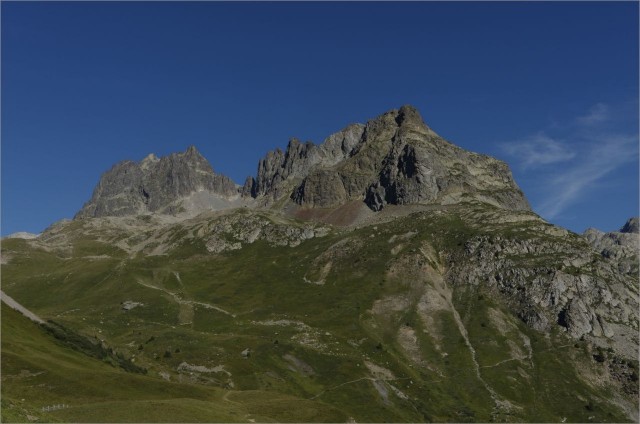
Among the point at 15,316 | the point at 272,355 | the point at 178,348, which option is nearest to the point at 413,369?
the point at 272,355

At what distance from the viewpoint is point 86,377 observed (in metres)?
88.1

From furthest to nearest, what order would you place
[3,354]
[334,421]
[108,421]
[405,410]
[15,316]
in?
[405,410] → [15,316] → [334,421] → [3,354] → [108,421]

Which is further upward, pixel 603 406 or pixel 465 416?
pixel 603 406

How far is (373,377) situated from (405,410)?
18.6m

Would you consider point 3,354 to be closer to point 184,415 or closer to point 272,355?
point 184,415

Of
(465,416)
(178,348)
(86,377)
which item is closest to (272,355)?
(178,348)

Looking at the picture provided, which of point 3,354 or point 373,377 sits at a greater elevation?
point 373,377

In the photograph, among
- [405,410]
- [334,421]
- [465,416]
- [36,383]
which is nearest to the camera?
[36,383]

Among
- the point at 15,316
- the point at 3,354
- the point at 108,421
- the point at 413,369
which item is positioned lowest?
the point at 108,421

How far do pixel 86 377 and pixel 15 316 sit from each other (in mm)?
33388

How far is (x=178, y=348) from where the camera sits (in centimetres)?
17675

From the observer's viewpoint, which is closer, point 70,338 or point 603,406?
point 70,338

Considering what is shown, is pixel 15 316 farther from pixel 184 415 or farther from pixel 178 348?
pixel 178 348

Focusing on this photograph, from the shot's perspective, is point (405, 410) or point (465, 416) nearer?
point (405, 410)
